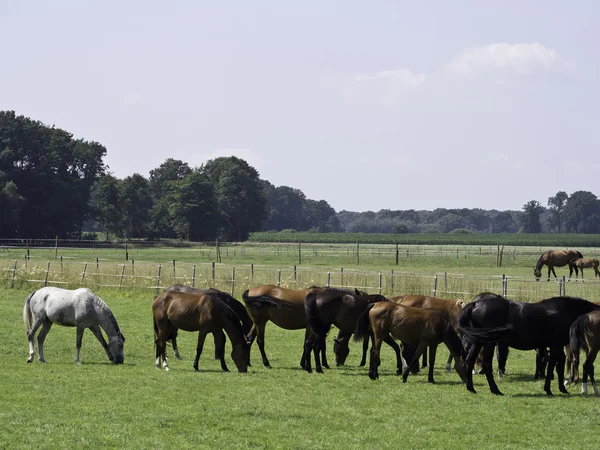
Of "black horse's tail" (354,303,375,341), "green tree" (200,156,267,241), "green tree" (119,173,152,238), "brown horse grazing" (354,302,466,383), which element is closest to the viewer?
"brown horse grazing" (354,302,466,383)

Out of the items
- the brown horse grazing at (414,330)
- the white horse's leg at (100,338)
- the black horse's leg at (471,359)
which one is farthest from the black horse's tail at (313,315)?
the white horse's leg at (100,338)

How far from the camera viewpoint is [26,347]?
734 inches

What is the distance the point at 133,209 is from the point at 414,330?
89.1 metres

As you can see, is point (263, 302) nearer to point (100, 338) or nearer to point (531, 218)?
point (100, 338)

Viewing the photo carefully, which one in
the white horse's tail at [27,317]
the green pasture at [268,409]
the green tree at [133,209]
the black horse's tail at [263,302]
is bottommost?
the green pasture at [268,409]

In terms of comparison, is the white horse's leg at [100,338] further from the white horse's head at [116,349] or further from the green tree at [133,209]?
the green tree at [133,209]

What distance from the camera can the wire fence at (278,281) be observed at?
32.0 metres

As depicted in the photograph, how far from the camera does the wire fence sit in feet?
105

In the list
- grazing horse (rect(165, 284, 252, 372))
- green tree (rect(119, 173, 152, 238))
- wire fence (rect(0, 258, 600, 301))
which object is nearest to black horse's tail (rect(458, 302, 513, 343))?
grazing horse (rect(165, 284, 252, 372))

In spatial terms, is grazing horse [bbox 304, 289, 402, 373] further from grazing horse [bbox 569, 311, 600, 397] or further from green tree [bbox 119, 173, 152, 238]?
Answer: green tree [bbox 119, 173, 152, 238]

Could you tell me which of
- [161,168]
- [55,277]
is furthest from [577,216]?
[55,277]

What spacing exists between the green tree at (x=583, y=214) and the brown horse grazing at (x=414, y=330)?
576ft

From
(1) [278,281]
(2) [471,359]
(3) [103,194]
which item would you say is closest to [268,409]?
(2) [471,359]

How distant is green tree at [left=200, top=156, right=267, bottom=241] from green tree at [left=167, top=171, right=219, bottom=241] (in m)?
4.90
